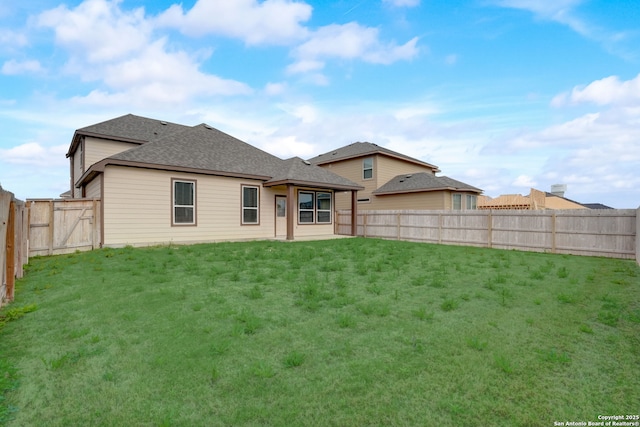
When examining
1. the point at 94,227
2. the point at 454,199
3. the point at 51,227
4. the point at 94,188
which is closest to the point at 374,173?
the point at 454,199

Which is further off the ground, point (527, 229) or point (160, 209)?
point (160, 209)

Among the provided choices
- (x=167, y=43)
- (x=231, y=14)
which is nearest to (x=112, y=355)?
(x=231, y=14)

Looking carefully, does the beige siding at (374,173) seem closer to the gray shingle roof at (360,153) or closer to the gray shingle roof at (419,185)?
the gray shingle roof at (360,153)

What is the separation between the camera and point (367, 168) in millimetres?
23047

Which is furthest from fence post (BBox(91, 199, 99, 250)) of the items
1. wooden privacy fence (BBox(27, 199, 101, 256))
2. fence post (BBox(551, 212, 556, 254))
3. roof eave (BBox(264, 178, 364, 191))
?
fence post (BBox(551, 212, 556, 254))

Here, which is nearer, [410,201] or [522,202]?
[522,202]

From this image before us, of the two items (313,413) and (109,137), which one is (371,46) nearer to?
(109,137)

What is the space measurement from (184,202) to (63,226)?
4041 millimetres

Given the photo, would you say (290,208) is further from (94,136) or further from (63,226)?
(94,136)

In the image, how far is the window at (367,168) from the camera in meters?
22.8

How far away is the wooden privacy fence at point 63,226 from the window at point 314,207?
9.07 m

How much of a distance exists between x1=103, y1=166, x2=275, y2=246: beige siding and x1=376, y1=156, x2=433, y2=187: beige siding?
10.5 m

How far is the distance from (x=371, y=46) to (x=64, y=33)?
11844 mm

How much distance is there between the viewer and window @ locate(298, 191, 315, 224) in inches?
661
